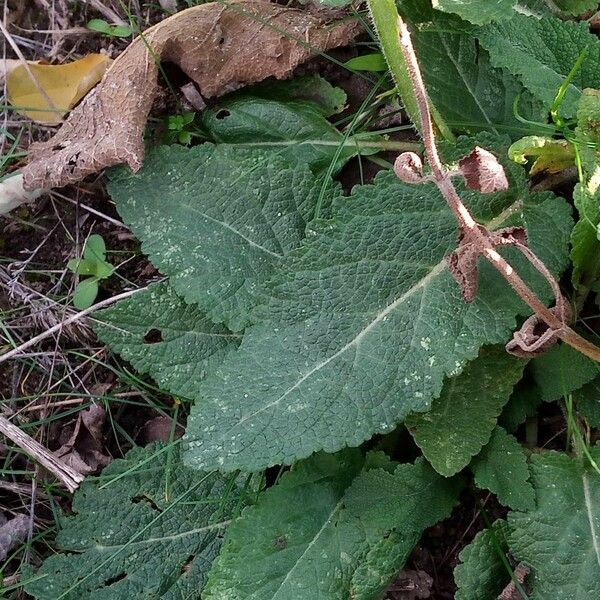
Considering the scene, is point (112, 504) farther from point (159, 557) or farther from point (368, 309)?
point (368, 309)

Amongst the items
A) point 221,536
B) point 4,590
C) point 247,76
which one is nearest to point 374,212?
point 247,76

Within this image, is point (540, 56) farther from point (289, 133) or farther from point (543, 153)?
point (289, 133)

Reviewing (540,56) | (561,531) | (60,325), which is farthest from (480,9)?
(60,325)

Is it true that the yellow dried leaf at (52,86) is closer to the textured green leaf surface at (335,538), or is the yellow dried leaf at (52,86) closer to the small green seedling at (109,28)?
the small green seedling at (109,28)

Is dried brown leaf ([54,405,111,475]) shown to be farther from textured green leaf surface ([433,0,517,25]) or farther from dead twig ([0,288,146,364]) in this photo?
textured green leaf surface ([433,0,517,25])

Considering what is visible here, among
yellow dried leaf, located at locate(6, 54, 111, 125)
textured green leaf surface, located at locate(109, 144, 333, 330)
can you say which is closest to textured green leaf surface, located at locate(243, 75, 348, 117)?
textured green leaf surface, located at locate(109, 144, 333, 330)

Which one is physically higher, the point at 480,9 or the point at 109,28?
the point at 109,28
